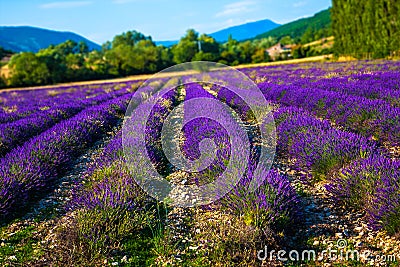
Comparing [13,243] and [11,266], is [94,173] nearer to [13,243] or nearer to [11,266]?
[13,243]

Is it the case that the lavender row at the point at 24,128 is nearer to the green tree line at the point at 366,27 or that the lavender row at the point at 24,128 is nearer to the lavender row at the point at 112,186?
the lavender row at the point at 112,186

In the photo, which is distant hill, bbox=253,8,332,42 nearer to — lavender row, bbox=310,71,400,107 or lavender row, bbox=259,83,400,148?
lavender row, bbox=310,71,400,107

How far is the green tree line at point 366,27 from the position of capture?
25989mm

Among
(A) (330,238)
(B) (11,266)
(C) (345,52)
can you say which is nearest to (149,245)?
(B) (11,266)

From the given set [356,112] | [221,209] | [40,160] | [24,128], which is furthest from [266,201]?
[24,128]

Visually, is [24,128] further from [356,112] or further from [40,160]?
[356,112]

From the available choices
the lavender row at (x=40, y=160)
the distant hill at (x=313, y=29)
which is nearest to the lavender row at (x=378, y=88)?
the lavender row at (x=40, y=160)

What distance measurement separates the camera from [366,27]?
29078 millimetres

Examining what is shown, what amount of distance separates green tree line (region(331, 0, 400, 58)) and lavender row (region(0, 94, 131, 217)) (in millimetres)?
25596

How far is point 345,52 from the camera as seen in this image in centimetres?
3316

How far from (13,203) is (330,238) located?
128 inches

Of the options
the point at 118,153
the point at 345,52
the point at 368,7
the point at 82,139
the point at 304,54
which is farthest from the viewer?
the point at 304,54

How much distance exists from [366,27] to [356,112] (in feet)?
88.2

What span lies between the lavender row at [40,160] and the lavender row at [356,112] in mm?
4507
